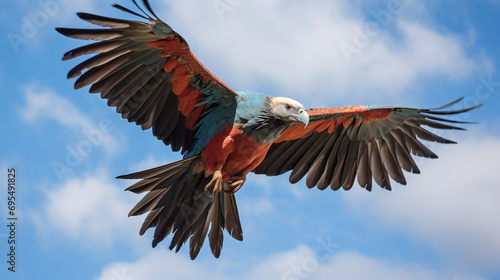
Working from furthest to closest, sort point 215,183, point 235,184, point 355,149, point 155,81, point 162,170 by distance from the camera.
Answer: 1. point 355,149
2. point 235,184
3. point 155,81
4. point 215,183
5. point 162,170

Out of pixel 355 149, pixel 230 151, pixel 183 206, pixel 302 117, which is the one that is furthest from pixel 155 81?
pixel 355 149

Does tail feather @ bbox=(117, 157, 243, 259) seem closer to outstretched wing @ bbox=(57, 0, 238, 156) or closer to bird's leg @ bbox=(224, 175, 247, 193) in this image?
bird's leg @ bbox=(224, 175, 247, 193)

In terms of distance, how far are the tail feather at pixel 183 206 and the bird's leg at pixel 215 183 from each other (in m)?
0.20

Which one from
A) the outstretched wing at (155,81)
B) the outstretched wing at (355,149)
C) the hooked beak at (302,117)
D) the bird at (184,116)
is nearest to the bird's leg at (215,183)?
the bird at (184,116)

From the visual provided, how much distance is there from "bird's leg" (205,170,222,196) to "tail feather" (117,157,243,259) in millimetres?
197

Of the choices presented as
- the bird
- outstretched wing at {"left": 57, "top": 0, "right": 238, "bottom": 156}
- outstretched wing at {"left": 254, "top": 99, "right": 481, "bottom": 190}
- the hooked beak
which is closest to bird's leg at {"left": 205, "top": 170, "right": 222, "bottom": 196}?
the bird

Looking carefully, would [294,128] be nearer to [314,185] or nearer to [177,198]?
[314,185]

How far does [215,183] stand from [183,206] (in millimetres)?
588

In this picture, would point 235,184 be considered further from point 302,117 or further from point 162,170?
point 302,117

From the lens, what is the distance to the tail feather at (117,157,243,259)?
7.12 m

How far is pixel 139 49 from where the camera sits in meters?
6.97

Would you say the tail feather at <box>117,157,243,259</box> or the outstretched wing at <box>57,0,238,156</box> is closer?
the outstretched wing at <box>57,0,238,156</box>

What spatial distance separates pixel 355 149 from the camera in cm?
905

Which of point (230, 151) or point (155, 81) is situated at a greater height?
point (155, 81)
